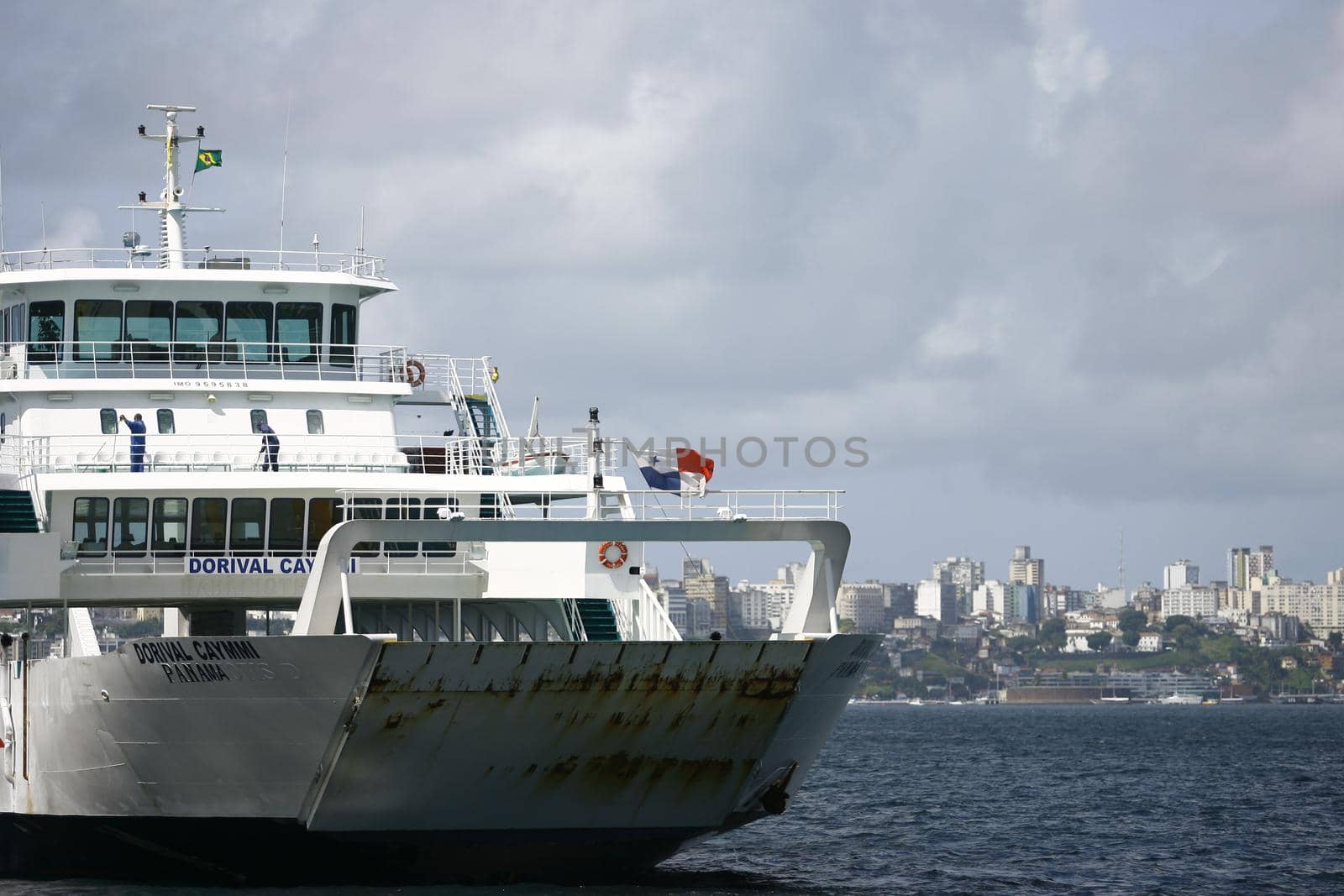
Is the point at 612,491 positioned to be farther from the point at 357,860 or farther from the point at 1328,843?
the point at 1328,843

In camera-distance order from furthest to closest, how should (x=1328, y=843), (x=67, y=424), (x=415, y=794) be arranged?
(x=1328, y=843)
(x=67, y=424)
(x=415, y=794)

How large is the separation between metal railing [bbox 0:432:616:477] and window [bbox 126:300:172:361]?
1736 millimetres

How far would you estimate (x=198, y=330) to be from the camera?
3062 cm

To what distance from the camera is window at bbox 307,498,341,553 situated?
2734cm

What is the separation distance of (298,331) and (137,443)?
3.53 meters

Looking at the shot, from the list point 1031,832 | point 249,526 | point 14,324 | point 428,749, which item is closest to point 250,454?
point 249,526

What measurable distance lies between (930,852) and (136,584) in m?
15.3

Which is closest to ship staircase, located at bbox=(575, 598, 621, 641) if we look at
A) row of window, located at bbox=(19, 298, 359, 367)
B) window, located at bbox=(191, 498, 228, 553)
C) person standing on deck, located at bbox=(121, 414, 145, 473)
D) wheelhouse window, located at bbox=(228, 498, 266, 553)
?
wheelhouse window, located at bbox=(228, 498, 266, 553)

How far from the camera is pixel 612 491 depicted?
24.5 metres

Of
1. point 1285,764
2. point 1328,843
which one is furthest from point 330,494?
point 1285,764

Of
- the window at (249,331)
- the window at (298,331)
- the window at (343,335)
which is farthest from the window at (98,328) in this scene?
the window at (343,335)

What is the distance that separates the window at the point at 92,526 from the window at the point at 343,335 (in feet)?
16.5

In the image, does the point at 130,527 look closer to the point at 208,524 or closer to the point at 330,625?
the point at 208,524

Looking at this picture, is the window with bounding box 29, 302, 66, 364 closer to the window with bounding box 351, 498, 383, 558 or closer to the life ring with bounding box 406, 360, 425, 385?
the life ring with bounding box 406, 360, 425, 385
